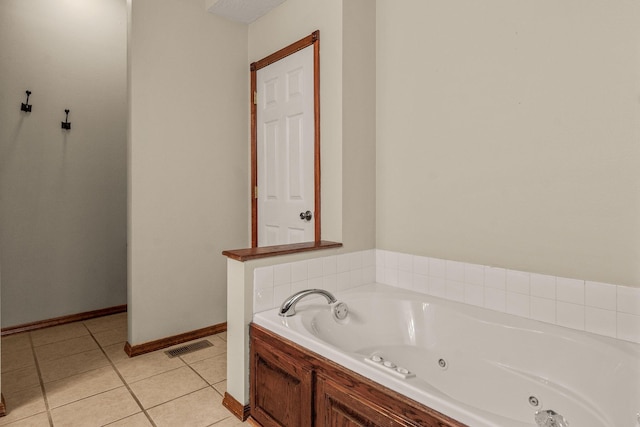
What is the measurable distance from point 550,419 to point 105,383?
2278mm

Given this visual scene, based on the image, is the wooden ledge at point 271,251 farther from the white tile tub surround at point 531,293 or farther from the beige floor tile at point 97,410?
the beige floor tile at point 97,410

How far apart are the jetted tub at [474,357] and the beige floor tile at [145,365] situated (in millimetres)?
972

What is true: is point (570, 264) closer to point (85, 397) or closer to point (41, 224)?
point (85, 397)

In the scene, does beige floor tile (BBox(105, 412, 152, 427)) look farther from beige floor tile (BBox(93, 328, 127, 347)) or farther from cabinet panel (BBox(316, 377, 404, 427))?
beige floor tile (BBox(93, 328, 127, 347))

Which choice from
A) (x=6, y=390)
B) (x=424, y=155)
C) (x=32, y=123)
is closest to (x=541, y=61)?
(x=424, y=155)

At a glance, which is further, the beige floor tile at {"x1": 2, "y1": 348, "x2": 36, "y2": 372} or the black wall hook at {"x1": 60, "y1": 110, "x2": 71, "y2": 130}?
the black wall hook at {"x1": 60, "y1": 110, "x2": 71, "y2": 130}

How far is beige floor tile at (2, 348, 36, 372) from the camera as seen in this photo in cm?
239

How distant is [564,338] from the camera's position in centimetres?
157

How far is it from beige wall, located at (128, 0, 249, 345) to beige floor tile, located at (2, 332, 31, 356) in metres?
0.88

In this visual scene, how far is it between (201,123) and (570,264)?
257 cm

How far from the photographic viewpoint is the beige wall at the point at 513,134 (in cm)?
153

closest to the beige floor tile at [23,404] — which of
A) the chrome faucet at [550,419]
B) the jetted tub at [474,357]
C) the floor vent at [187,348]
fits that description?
the floor vent at [187,348]

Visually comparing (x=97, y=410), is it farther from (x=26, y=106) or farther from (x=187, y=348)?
(x=26, y=106)

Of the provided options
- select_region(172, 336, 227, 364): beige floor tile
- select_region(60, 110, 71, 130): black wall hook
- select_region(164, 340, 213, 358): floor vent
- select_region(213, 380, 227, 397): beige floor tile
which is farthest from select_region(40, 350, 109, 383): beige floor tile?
select_region(60, 110, 71, 130): black wall hook
